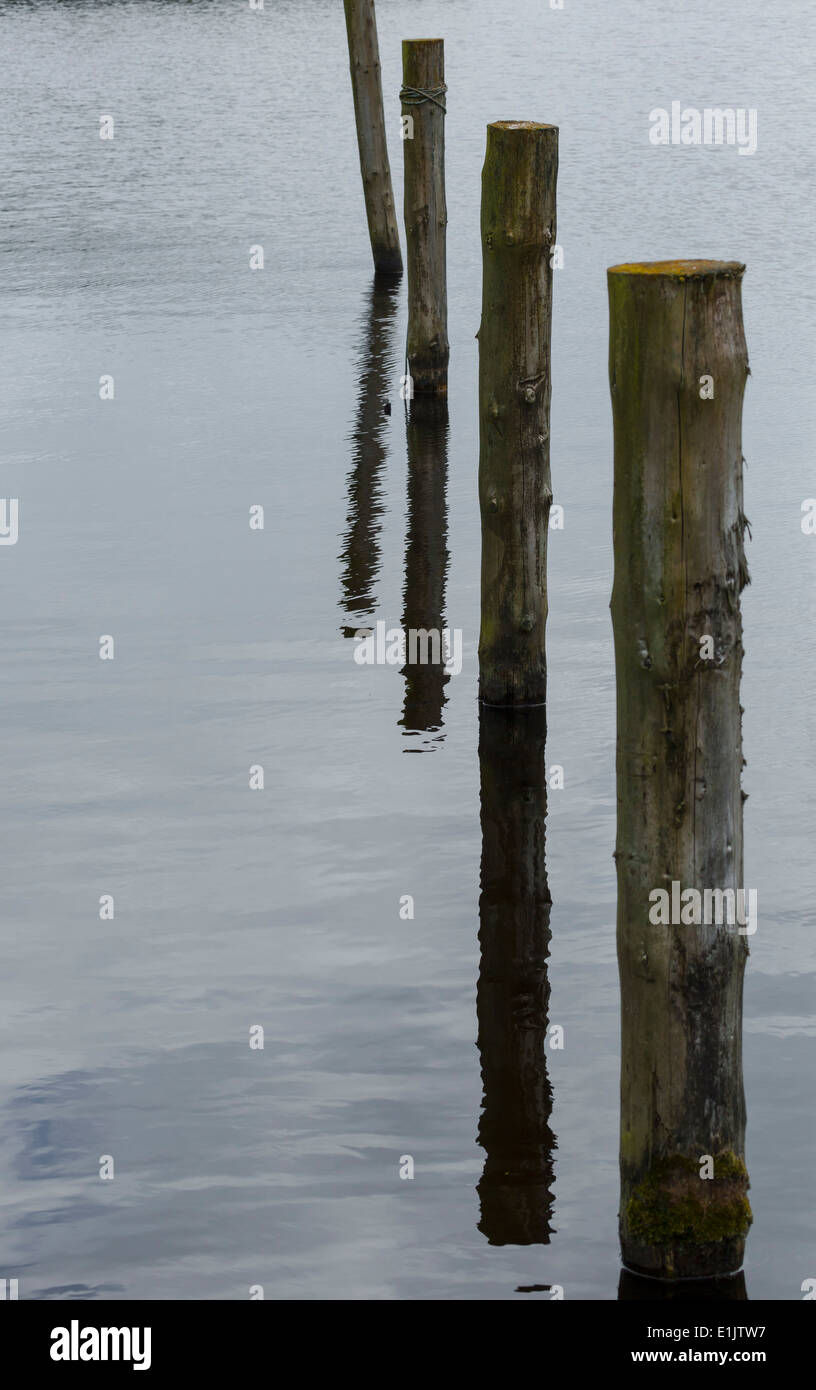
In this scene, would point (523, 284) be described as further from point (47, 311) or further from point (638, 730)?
point (47, 311)

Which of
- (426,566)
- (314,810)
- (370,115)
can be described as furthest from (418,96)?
(314,810)

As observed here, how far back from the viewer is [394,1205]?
561 cm

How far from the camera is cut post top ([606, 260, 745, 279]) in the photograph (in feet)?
15.2

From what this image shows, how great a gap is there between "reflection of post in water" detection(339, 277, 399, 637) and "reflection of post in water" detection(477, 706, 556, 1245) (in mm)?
1998

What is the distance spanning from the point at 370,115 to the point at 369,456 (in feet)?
17.5

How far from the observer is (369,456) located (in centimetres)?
1351

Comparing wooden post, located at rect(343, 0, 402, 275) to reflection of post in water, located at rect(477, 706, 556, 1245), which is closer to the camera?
reflection of post in water, located at rect(477, 706, 556, 1245)

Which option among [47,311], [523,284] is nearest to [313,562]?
[523,284]
